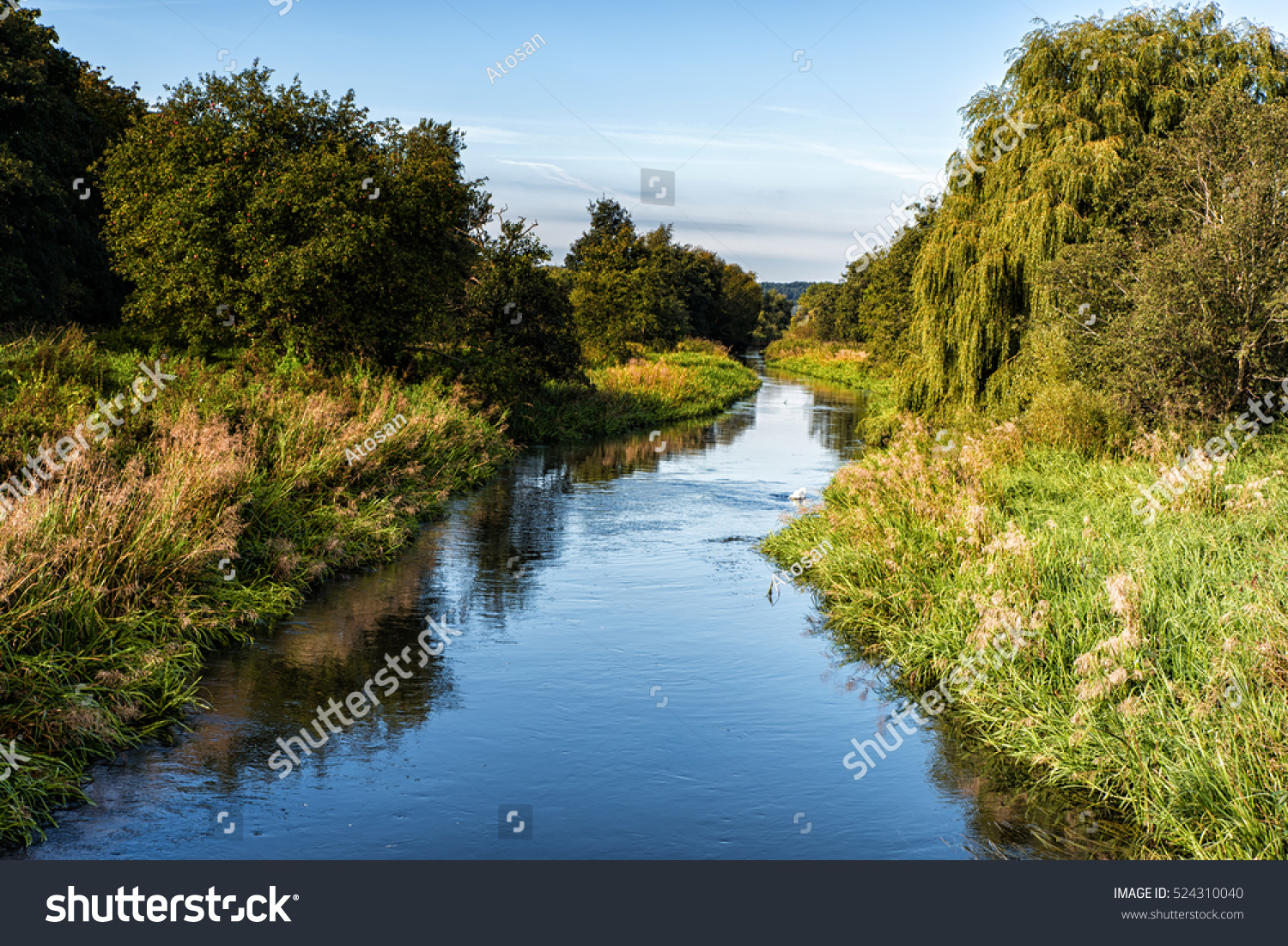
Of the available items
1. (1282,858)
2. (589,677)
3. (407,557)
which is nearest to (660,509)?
(407,557)

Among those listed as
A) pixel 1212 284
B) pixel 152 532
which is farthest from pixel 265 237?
pixel 1212 284

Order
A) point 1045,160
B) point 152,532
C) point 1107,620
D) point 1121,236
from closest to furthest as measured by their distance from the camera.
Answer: point 1107,620
point 152,532
point 1121,236
point 1045,160

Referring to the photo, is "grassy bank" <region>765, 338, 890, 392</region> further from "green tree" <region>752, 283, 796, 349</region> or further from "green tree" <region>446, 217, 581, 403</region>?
"green tree" <region>752, 283, 796, 349</region>

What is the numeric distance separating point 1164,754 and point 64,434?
11765mm

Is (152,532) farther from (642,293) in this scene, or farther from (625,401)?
(642,293)

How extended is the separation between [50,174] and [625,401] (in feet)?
66.7

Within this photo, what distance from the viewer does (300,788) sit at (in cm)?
754

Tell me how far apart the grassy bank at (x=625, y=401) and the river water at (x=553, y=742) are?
16.8 metres

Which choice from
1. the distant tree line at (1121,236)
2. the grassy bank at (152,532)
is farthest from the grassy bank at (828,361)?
the grassy bank at (152,532)

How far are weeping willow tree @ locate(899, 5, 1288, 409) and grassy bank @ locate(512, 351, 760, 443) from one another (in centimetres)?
1276

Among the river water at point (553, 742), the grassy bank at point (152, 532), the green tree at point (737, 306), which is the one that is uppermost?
the green tree at point (737, 306)

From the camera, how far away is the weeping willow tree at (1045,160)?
19891mm

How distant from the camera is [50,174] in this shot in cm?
3362

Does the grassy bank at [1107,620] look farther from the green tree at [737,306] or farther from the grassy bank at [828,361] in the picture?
the green tree at [737,306]
